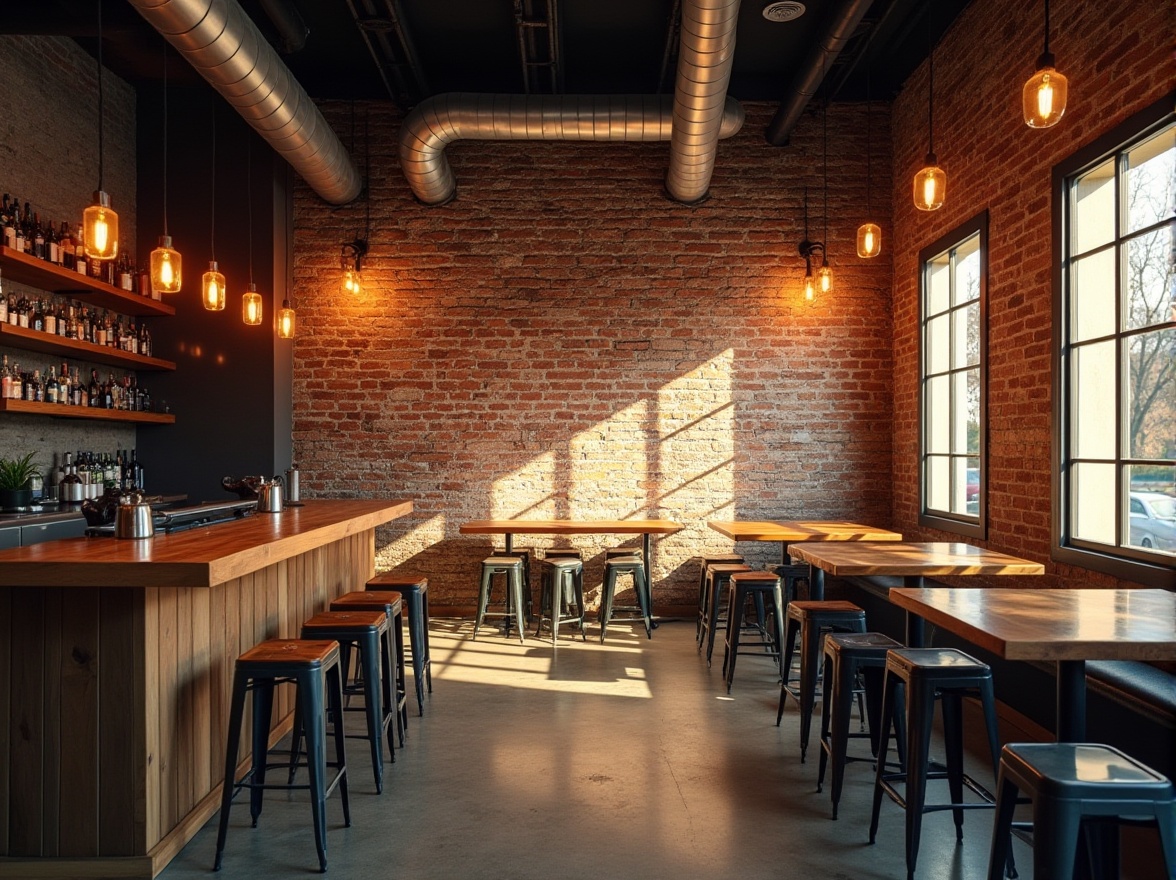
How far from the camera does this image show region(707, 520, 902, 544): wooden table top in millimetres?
5957

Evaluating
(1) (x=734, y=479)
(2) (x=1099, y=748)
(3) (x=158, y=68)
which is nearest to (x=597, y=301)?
(1) (x=734, y=479)

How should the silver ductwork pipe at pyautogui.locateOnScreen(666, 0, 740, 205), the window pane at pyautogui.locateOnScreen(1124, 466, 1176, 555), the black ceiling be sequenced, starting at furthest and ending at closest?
the black ceiling → the silver ductwork pipe at pyautogui.locateOnScreen(666, 0, 740, 205) → the window pane at pyautogui.locateOnScreen(1124, 466, 1176, 555)

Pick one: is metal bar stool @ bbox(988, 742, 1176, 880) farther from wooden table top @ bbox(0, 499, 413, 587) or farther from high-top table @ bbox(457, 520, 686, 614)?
high-top table @ bbox(457, 520, 686, 614)

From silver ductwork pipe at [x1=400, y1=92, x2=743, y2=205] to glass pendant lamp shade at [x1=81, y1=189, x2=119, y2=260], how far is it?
3352 mm

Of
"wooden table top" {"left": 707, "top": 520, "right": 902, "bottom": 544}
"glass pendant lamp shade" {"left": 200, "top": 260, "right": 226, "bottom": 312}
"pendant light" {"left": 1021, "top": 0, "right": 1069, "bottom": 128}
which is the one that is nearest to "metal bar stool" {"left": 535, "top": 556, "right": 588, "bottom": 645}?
"wooden table top" {"left": 707, "top": 520, "right": 902, "bottom": 544}

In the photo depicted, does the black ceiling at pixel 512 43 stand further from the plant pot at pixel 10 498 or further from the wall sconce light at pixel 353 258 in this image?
the plant pot at pixel 10 498

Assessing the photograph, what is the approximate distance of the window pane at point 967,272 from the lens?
19.7 ft

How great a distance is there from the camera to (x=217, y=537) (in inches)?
140

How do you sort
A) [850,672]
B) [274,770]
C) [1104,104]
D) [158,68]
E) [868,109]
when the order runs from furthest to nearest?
[868,109]
[158,68]
[1104,104]
[274,770]
[850,672]

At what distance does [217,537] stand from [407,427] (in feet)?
13.1

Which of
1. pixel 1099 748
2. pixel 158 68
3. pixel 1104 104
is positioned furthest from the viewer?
pixel 158 68

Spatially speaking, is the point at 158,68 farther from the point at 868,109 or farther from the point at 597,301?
the point at 868,109

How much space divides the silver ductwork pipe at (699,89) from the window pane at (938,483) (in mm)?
2655

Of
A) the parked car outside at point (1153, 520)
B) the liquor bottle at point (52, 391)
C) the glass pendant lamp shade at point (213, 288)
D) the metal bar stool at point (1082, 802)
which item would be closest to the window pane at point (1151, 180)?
the parked car outside at point (1153, 520)
